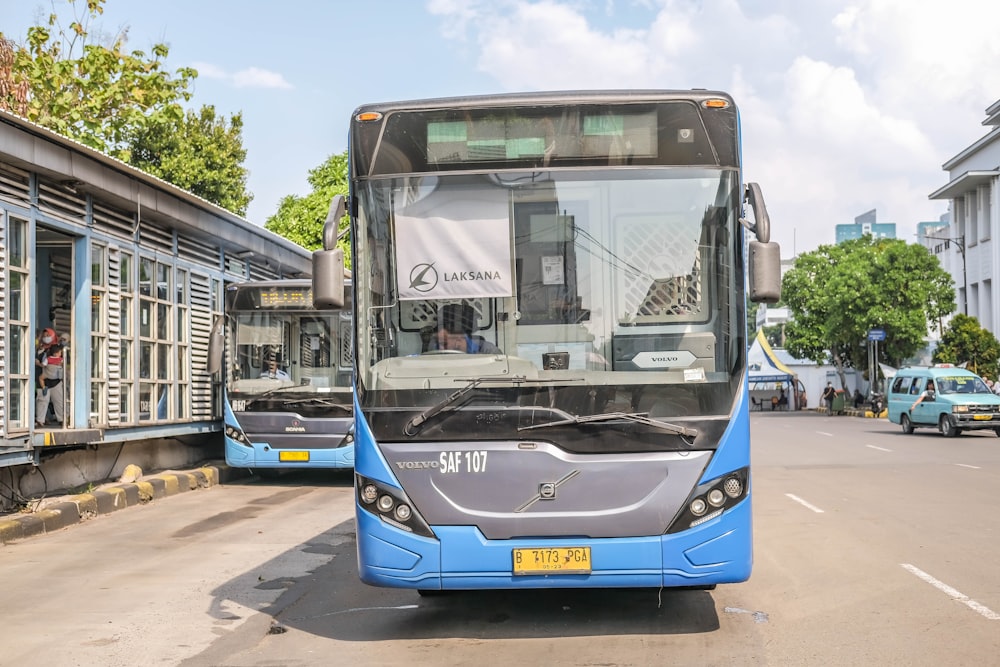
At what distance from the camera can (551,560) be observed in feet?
20.9

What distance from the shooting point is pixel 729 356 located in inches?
259

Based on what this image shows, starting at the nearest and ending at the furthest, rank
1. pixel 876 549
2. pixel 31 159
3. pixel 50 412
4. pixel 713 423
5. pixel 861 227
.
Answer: pixel 713 423, pixel 876 549, pixel 31 159, pixel 50 412, pixel 861 227

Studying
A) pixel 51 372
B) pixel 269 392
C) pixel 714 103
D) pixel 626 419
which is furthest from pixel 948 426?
pixel 626 419

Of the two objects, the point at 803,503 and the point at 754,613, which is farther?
the point at 803,503

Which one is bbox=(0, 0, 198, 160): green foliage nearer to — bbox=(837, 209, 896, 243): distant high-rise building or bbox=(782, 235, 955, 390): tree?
bbox=(782, 235, 955, 390): tree

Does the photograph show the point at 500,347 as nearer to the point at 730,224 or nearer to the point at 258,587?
the point at 730,224

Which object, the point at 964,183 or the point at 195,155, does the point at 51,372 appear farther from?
the point at 964,183

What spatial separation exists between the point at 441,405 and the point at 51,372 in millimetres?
9459

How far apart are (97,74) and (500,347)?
17.6m

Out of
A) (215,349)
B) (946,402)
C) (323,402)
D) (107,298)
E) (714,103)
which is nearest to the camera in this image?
(714,103)

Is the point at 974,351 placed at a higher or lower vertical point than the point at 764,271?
higher

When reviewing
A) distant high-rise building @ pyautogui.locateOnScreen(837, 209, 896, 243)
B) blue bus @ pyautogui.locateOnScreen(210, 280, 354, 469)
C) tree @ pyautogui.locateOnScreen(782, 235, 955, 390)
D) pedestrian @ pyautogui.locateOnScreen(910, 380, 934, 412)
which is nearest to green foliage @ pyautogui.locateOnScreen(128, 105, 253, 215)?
blue bus @ pyautogui.locateOnScreen(210, 280, 354, 469)

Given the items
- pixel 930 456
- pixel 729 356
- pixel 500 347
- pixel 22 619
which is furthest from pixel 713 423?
pixel 930 456

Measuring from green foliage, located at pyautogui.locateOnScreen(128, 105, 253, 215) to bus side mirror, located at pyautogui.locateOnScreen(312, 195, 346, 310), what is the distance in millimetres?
25168
